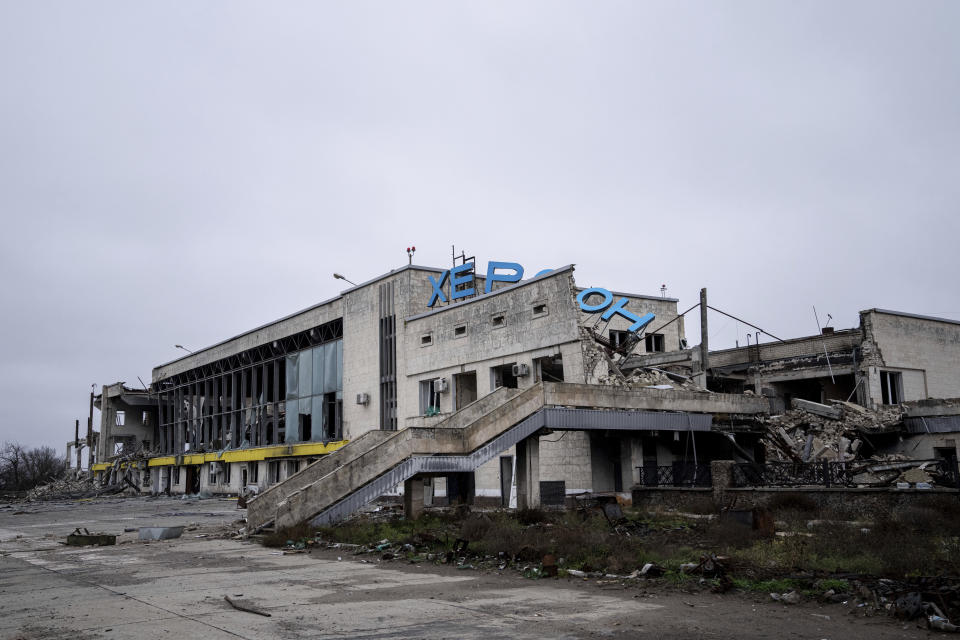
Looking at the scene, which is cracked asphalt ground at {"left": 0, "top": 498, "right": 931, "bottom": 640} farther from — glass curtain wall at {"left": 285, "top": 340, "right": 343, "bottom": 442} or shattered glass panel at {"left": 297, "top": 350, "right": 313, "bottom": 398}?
shattered glass panel at {"left": 297, "top": 350, "right": 313, "bottom": 398}

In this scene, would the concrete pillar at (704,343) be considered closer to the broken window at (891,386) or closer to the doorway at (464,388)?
the broken window at (891,386)

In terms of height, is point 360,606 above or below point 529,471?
below

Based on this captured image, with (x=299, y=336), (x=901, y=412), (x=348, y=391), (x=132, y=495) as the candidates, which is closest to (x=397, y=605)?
(x=901, y=412)

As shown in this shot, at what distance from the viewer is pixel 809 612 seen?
370 inches

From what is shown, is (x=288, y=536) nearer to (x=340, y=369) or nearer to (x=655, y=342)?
(x=340, y=369)

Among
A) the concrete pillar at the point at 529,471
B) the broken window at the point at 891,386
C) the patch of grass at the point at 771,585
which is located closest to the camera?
the patch of grass at the point at 771,585

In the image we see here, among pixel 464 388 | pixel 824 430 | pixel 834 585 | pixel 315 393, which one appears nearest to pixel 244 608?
pixel 834 585

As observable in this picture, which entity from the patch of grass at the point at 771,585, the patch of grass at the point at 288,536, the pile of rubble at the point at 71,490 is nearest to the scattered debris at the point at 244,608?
the patch of grass at the point at 771,585

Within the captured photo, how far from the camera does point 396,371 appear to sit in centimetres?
3828

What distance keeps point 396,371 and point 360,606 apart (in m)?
28.3

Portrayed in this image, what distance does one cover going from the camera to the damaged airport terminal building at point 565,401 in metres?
21.9

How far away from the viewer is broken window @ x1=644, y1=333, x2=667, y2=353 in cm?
4047

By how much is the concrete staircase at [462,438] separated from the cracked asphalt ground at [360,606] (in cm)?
413

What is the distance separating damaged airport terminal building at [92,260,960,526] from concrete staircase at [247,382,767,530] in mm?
46
